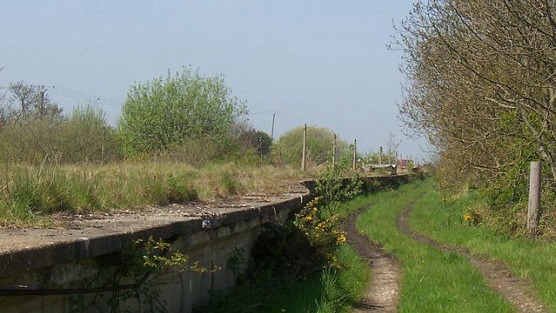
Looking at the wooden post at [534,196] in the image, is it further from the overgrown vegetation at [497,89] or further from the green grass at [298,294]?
the green grass at [298,294]

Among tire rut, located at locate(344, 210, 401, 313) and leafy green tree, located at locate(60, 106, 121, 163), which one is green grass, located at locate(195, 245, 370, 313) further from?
leafy green tree, located at locate(60, 106, 121, 163)

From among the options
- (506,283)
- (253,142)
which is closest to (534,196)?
(506,283)

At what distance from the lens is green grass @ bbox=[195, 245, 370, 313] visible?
24.9 feet

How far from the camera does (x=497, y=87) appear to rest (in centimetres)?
1430

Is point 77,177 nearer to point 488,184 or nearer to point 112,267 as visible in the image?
point 112,267

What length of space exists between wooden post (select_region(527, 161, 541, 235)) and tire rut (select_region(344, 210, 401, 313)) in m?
2.82

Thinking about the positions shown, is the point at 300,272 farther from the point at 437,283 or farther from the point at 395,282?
the point at 437,283

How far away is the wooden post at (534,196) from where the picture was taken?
1398cm

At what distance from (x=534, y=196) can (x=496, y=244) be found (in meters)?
1.27

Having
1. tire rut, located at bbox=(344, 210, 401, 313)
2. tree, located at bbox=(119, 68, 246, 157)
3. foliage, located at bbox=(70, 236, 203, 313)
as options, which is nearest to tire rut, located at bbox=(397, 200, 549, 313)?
tire rut, located at bbox=(344, 210, 401, 313)

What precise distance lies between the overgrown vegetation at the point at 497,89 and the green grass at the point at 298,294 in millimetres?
5041

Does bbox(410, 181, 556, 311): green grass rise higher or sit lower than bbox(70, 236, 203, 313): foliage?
lower

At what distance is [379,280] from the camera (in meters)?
10.7

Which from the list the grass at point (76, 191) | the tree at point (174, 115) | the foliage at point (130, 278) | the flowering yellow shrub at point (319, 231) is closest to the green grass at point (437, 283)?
the flowering yellow shrub at point (319, 231)
